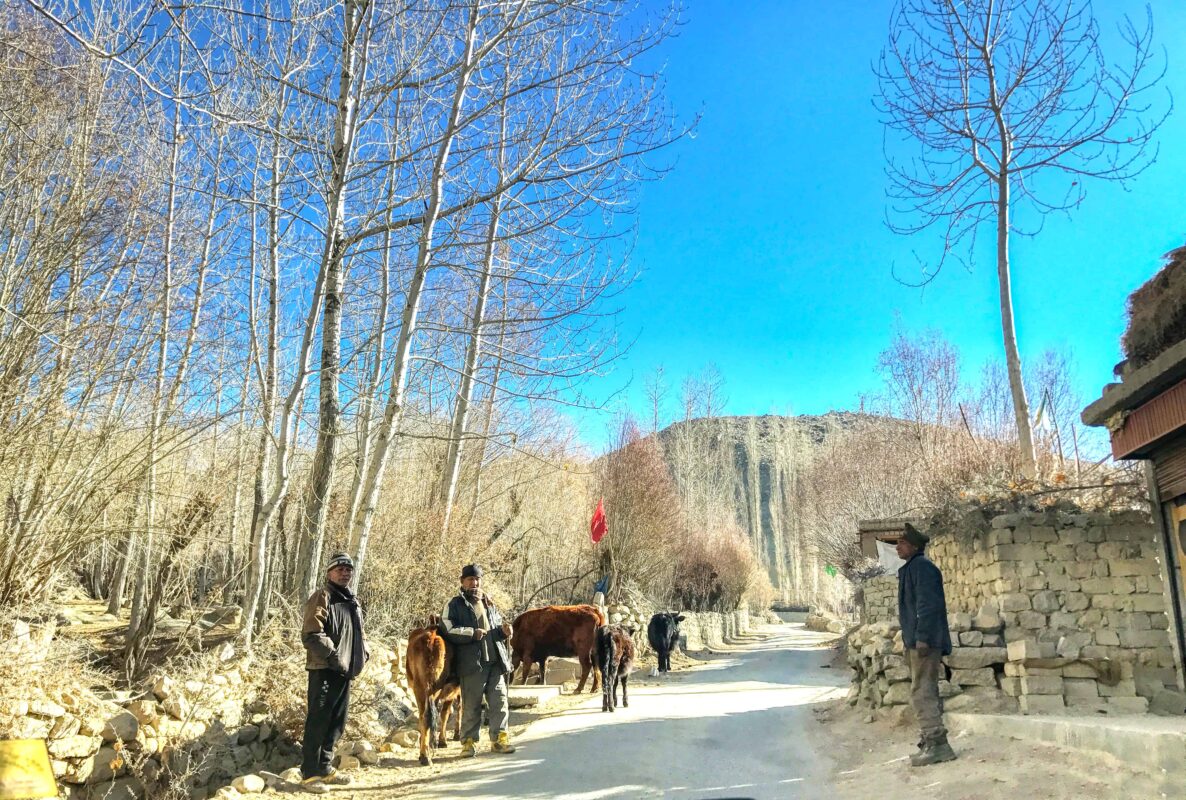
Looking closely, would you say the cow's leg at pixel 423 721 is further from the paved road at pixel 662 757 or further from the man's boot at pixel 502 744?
the man's boot at pixel 502 744

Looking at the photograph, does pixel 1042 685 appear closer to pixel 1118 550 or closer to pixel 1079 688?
pixel 1079 688

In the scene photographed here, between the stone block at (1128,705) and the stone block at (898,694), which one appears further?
the stone block at (898,694)

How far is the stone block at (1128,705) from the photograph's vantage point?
751 centimetres

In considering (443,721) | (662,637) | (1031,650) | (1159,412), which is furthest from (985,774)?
(662,637)

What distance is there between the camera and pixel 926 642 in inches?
259

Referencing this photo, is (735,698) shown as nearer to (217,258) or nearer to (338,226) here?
(338,226)

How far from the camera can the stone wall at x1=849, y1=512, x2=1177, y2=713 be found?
7676 millimetres

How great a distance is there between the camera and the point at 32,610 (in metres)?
7.03

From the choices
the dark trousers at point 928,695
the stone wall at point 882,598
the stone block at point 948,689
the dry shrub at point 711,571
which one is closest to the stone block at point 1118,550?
the stone block at point 948,689

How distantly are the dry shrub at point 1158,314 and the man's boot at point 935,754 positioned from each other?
12.6ft

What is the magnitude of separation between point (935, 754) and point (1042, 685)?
2116mm

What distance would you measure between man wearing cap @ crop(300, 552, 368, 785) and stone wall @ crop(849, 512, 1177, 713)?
222 inches

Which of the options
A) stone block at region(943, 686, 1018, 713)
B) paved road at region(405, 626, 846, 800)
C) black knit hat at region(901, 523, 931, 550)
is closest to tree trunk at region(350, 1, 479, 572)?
paved road at region(405, 626, 846, 800)

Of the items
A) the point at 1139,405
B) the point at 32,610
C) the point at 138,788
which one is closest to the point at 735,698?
the point at 1139,405
